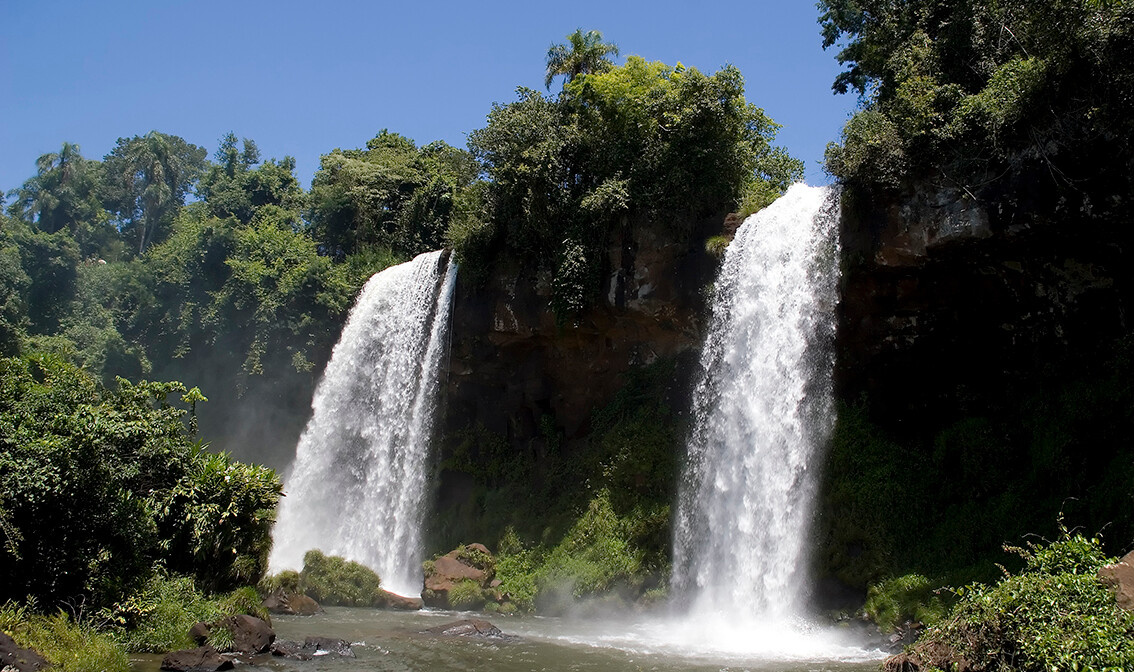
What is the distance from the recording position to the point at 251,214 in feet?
163

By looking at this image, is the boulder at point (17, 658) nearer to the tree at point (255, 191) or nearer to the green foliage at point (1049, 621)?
the green foliage at point (1049, 621)

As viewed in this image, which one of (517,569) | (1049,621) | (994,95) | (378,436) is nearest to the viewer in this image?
(1049,621)

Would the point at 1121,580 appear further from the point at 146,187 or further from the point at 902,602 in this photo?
the point at 146,187

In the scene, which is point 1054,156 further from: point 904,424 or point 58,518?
point 58,518

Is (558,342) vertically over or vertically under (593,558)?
over

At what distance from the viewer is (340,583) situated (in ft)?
70.3

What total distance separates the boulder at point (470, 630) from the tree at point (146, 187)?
53.6 meters

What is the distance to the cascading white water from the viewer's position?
82.8ft

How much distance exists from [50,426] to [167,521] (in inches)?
111

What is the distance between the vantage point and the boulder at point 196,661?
11398 mm

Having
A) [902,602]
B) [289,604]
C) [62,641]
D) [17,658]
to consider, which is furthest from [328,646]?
[902,602]

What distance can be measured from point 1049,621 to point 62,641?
36.5ft

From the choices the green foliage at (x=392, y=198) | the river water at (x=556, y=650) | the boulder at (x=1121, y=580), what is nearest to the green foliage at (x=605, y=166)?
the green foliage at (x=392, y=198)

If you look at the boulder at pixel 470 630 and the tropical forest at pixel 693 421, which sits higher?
the tropical forest at pixel 693 421
